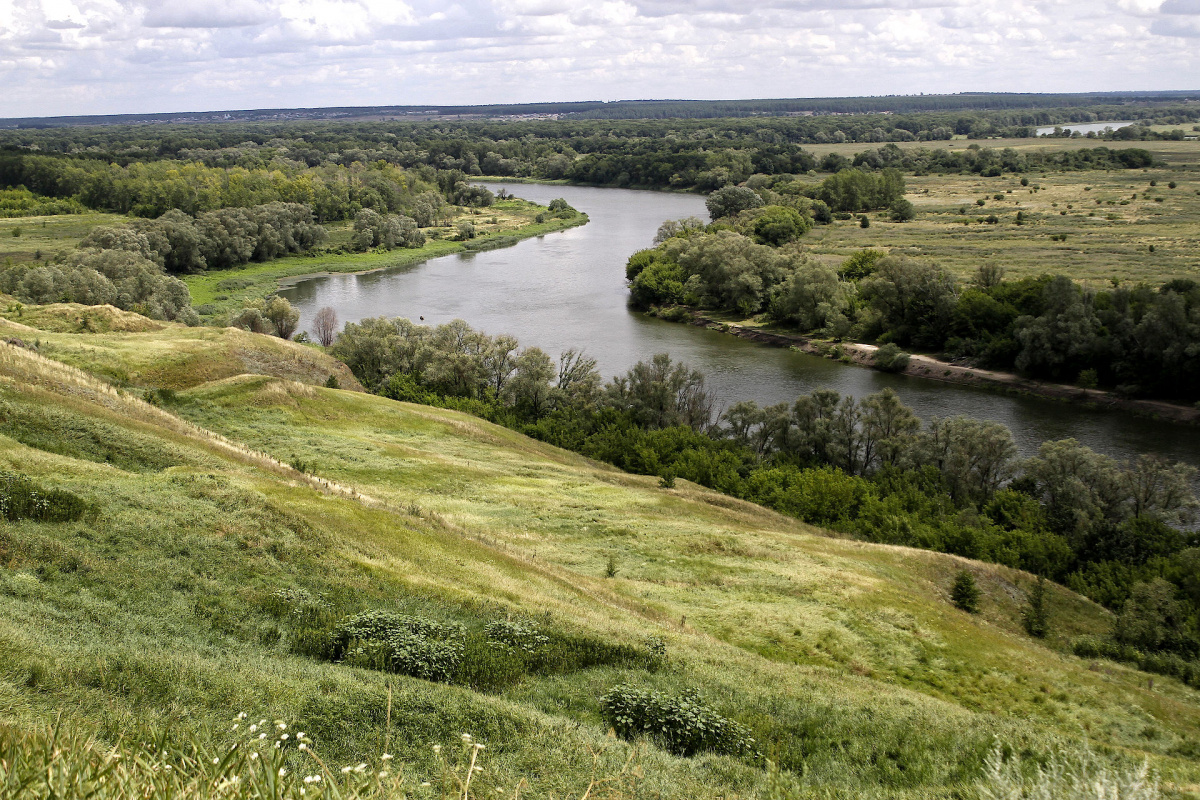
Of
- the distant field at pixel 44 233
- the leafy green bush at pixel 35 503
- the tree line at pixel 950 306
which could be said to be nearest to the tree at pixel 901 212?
the tree line at pixel 950 306

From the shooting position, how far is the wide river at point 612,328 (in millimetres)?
53375

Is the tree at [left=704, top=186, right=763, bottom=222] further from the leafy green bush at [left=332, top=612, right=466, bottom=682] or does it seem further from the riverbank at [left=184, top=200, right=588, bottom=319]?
the leafy green bush at [left=332, top=612, right=466, bottom=682]

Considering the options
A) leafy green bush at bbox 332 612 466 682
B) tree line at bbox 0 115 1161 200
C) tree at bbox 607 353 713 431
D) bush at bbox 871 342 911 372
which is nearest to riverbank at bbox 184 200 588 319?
tree line at bbox 0 115 1161 200

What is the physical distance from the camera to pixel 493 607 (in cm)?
1450

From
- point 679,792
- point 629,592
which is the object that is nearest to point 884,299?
point 629,592

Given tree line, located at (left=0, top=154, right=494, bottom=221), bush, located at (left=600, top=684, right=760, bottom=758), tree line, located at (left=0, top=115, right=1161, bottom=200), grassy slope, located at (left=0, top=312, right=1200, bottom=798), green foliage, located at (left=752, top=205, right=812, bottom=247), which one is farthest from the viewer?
tree line, located at (left=0, top=115, right=1161, bottom=200)

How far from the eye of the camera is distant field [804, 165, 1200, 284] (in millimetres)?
84000

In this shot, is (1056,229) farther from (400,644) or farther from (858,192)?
(400,644)

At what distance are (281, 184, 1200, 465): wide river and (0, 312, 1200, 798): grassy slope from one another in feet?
92.5

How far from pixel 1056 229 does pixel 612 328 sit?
6512 centimetres

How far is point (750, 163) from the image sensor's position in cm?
16625

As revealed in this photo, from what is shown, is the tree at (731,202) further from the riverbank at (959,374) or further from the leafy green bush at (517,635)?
the leafy green bush at (517,635)

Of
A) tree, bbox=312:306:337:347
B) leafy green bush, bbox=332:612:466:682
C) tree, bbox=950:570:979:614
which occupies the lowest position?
tree, bbox=950:570:979:614

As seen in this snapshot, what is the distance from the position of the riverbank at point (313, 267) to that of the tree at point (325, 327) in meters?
7.32
